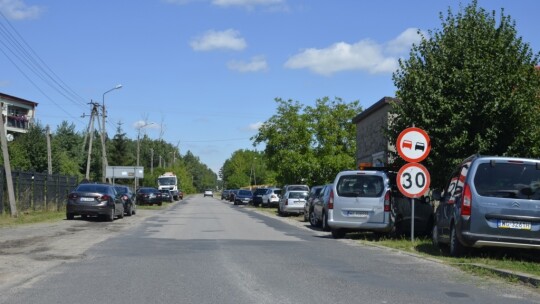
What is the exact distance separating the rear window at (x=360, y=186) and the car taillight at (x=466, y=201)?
547 cm

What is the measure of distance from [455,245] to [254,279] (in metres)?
4.57

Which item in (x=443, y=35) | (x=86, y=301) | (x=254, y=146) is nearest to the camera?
(x=86, y=301)

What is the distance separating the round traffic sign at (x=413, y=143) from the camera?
14.2m

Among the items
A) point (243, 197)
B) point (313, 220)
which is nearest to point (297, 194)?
point (313, 220)

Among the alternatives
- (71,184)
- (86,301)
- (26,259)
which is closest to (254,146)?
(71,184)

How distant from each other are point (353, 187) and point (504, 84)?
488 centimetres

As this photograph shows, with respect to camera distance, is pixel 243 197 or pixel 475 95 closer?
pixel 475 95

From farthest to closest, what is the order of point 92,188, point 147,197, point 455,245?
1. point 147,197
2. point 92,188
3. point 455,245

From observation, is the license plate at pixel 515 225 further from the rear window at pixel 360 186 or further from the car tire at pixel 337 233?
the car tire at pixel 337 233

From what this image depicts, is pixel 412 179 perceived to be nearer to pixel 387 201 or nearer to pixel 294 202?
pixel 387 201

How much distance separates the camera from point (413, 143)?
14.3 meters

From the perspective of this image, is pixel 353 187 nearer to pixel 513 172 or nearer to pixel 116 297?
pixel 513 172

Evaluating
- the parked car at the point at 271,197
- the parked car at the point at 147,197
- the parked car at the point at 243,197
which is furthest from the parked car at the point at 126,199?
the parked car at the point at 243,197

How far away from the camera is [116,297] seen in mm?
7539
